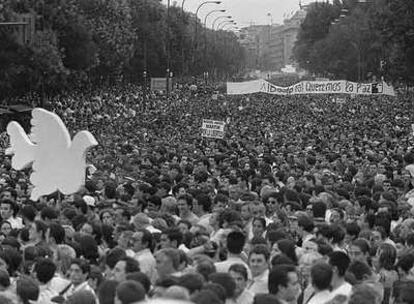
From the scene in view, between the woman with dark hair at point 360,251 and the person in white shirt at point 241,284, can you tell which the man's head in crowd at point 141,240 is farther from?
the woman with dark hair at point 360,251

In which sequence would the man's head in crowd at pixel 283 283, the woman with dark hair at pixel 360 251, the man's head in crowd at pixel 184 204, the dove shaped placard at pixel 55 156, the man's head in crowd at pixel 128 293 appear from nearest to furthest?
the man's head in crowd at pixel 128 293
the man's head in crowd at pixel 283 283
the woman with dark hair at pixel 360 251
the man's head in crowd at pixel 184 204
the dove shaped placard at pixel 55 156

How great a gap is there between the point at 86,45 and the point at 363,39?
4530cm

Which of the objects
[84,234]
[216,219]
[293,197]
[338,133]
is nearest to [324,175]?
[293,197]

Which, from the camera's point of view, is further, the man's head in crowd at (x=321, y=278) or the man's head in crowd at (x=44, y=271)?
the man's head in crowd at (x=44, y=271)

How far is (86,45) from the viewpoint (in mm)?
60656

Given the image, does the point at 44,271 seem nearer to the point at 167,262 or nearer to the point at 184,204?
the point at 167,262

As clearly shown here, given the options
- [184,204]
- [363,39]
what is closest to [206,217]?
[184,204]

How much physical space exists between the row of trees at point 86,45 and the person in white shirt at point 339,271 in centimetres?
3542

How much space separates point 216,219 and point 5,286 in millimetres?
3738

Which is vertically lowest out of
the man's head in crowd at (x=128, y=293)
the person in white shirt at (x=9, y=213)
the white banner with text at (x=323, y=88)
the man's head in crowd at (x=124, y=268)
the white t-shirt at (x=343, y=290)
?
the white banner with text at (x=323, y=88)

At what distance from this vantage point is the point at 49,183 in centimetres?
1448

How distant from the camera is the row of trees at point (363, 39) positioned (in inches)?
1953

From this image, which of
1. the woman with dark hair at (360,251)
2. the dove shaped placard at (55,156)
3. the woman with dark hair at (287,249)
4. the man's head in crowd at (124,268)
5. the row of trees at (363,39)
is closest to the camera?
the man's head in crowd at (124,268)

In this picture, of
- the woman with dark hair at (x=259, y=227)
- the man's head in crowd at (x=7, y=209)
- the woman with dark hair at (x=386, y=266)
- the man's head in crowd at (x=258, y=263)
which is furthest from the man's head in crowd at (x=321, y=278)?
the man's head in crowd at (x=7, y=209)
